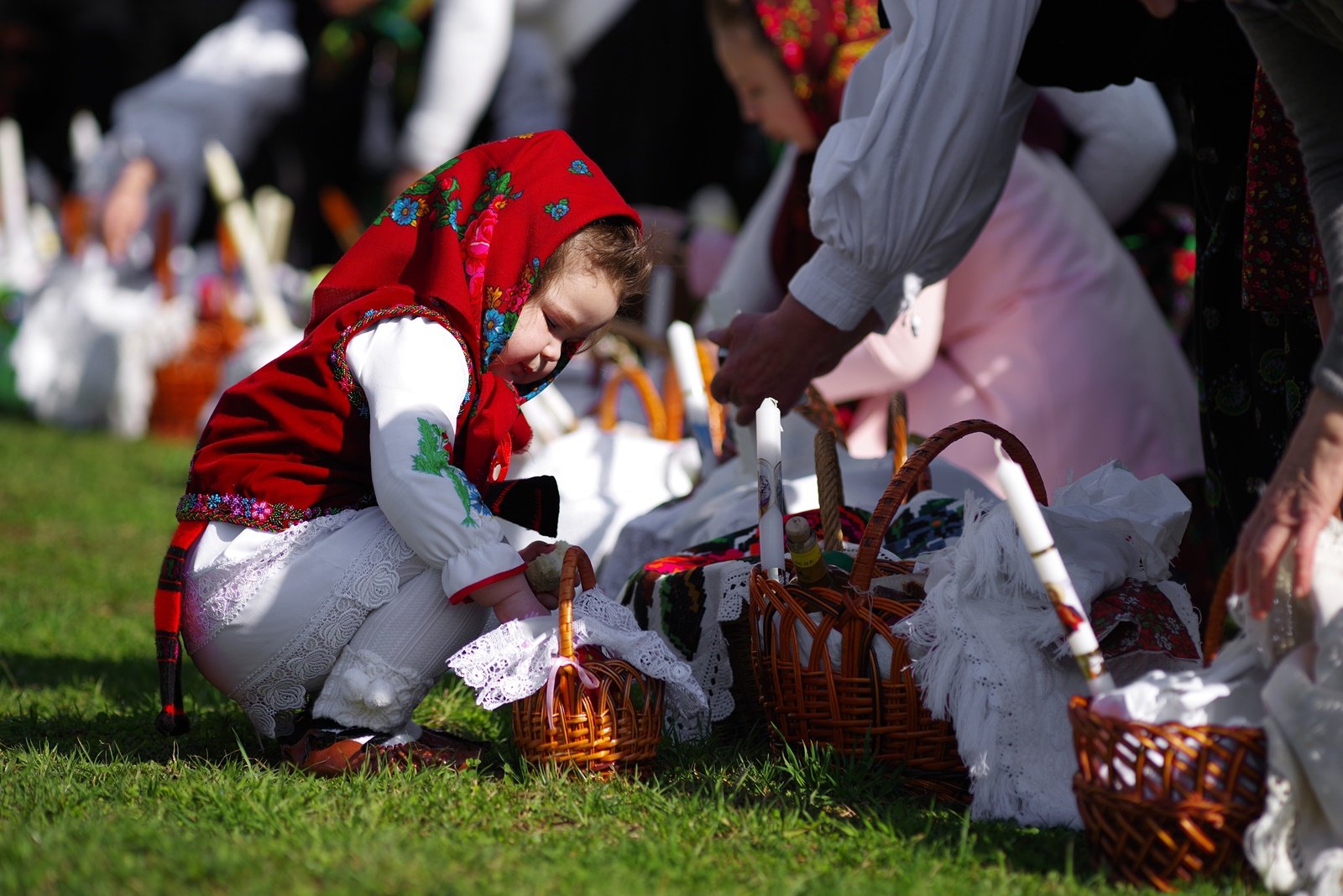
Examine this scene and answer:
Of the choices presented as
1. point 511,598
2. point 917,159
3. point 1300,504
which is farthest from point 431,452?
point 1300,504

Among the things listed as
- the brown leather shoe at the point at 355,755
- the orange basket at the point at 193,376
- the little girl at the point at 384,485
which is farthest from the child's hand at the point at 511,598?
the orange basket at the point at 193,376

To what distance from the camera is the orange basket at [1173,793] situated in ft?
4.81

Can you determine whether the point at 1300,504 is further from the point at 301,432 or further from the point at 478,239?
the point at 301,432

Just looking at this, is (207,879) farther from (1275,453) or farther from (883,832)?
(1275,453)

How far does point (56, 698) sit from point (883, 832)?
4.95 ft

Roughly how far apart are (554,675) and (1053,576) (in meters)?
0.65

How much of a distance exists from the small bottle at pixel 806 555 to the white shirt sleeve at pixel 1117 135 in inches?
71.8

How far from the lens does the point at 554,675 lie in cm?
183

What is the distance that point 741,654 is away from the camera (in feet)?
7.13

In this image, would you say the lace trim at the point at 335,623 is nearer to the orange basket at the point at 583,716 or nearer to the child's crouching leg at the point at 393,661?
the child's crouching leg at the point at 393,661

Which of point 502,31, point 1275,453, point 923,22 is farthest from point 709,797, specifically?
point 502,31

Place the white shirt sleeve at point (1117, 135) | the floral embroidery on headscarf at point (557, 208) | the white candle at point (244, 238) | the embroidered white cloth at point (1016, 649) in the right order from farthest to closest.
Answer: the white candle at point (244, 238), the white shirt sleeve at point (1117, 135), the floral embroidery on headscarf at point (557, 208), the embroidered white cloth at point (1016, 649)

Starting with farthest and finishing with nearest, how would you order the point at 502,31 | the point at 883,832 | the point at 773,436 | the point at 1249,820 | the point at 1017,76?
1. the point at 502,31
2. the point at 1017,76
3. the point at 773,436
4. the point at 883,832
5. the point at 1249,820

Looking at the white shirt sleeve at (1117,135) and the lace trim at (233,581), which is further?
the white shirt sleeve at (1117,135)
